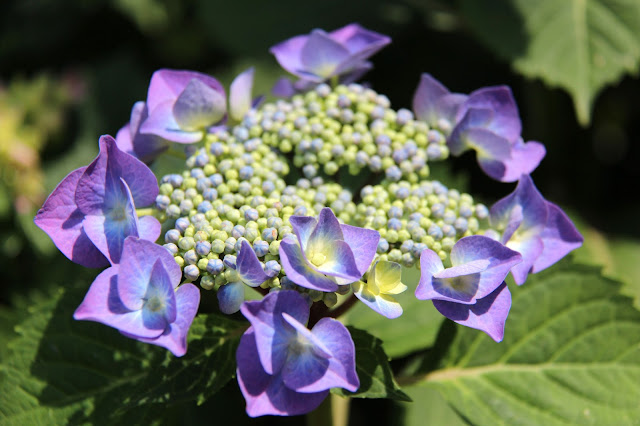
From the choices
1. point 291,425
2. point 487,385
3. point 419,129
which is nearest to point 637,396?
point 487,385

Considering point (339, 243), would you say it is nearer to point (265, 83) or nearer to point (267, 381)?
point (267, 381)

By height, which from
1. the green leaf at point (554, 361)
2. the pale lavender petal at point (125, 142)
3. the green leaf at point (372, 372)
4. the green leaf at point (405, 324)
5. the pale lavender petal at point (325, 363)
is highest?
the pale lavender petal at point (125, 142)

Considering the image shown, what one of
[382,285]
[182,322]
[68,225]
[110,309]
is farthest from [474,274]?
[68,225]

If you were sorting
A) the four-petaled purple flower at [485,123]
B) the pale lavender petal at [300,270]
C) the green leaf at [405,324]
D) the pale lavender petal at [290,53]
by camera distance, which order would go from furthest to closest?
the green leaf at [405,324], the pale lavender petal at [290,53], the four-petaled purple flower at [485,123], the pale lavender petal at [300,270]

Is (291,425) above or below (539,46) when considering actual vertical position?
below

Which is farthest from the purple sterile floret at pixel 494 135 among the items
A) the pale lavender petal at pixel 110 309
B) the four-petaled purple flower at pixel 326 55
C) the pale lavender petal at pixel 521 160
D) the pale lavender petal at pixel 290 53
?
the pale lavender petal at pixel 110 309

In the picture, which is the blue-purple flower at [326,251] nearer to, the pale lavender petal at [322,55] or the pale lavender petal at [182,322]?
the pale lavender petal at [182,322]

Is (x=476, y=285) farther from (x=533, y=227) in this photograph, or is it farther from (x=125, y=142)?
(x=125, y=142)
